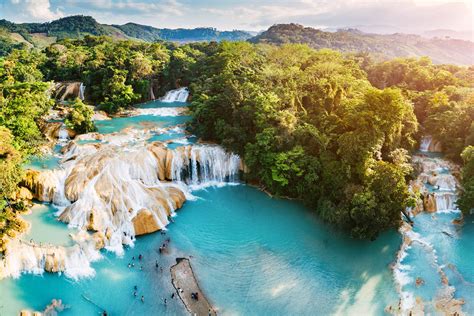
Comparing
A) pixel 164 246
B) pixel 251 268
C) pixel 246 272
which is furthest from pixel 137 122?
pixel 246 272

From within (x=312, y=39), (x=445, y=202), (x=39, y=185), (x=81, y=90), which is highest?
(x=312, y=39)

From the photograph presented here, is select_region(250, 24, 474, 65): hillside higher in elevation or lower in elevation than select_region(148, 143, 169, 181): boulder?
higher

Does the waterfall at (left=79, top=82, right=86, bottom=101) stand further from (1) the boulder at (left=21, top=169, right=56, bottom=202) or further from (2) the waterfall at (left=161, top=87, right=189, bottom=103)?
(1) the boulder at (left=21, top=169, right=56, bottom=202)

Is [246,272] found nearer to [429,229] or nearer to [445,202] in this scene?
[429,229]

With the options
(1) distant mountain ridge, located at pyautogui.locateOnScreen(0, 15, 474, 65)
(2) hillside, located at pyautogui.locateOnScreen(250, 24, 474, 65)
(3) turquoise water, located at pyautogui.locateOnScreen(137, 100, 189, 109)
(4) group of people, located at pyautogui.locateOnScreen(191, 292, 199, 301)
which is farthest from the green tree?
(2) hillside, located at pyautogui.locateOnScreen(250, 24, 474, 65)

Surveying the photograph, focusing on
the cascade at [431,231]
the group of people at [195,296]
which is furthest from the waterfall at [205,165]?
the cascade at [431,231]

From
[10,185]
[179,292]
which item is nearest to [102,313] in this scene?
[179,292]

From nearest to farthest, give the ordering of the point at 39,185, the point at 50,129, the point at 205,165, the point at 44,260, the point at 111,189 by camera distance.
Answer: the point at 44,260, the point at 39,185, the point at 111,189, the point at 205,165, the point at 50,129
